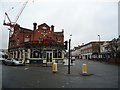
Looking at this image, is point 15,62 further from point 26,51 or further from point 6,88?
point 6,88

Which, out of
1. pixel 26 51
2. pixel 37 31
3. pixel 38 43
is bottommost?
pixel 26 51

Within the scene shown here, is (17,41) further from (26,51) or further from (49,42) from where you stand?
(49,42)

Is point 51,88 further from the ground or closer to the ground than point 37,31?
closer to the ground

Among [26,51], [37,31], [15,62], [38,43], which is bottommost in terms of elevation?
[15,62]

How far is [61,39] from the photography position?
34969 millimetres

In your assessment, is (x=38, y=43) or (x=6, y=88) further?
(x=38, y=43)

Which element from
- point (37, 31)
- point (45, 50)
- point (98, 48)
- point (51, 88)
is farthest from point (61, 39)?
point (98, 48)

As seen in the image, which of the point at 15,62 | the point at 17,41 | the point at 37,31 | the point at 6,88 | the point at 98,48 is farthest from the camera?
the point at 98,48

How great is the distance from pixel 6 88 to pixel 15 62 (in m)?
16.6

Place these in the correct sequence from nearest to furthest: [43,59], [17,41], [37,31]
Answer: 1. [43,59]
2. [37,31]
3. [17,41]

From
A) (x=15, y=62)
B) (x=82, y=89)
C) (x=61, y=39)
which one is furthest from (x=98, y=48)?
(x=82, y=89)

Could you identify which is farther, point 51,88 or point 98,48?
point 98,48

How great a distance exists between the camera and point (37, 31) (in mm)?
30109

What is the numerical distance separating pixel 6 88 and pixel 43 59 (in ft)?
61.3
